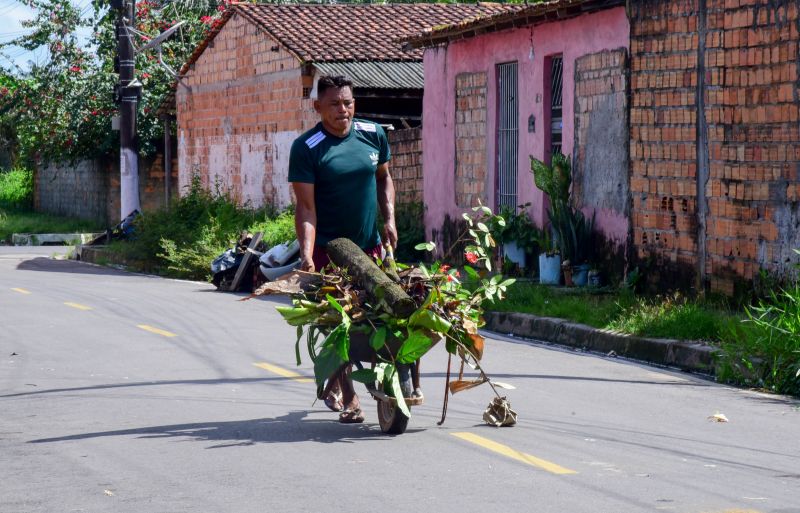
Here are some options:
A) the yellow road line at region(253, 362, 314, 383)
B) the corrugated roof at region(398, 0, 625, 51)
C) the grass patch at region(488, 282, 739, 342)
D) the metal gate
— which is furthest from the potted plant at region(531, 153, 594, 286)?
the yellow road line at region(253, 362, 314, 383)

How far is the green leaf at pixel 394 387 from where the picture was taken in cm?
770

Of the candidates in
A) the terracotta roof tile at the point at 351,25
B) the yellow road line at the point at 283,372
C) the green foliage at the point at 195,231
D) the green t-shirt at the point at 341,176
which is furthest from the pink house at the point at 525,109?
the green t-shirt at the point at 341,176

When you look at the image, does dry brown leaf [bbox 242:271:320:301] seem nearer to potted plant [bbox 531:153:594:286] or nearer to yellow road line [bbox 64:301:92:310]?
yellow road line [bbox 64:301:92:310]

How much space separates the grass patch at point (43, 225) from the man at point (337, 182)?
2952 cm

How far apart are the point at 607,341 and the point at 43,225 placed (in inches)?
1127

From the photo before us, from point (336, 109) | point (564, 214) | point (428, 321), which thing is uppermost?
point (336, 109)

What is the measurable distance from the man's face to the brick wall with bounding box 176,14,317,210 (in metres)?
18.2

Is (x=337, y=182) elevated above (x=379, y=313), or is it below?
above

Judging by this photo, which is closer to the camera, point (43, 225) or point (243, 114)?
point (243, 114)

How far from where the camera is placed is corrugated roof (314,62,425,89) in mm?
25578

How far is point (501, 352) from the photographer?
494 inches

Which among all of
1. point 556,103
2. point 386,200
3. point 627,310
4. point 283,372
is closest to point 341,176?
point 386,200

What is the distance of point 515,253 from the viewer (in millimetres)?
18797

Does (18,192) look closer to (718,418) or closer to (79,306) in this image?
(79,306)
